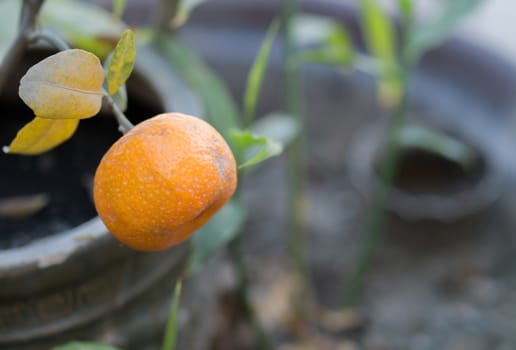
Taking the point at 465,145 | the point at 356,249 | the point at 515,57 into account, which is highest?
the point at 515,57

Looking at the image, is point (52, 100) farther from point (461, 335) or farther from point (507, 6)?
point (507, 6)

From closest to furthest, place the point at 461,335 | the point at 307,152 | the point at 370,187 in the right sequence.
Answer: the point at 461,335, the point at 370,187, the point at 307,152

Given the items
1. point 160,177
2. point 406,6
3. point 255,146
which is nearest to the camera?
point 160,177

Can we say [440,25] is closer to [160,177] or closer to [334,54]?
[334,54]

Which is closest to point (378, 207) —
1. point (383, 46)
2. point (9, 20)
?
point (383, 46)

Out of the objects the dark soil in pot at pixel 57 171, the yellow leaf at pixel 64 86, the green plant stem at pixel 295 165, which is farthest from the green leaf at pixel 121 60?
the green plant stem at pixel 295 165

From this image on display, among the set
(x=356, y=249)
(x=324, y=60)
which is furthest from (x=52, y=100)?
(x=356, y=249)
